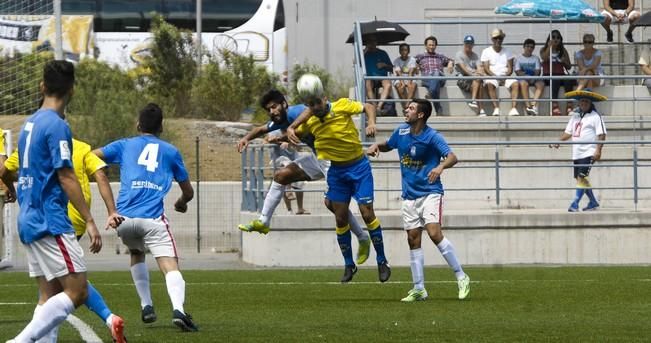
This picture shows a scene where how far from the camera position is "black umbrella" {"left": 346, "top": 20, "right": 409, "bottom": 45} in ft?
92.2

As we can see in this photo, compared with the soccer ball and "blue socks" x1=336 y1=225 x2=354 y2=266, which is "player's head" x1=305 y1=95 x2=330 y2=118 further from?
"blue socks" x1=336 y1=225 x2=354 y2=266

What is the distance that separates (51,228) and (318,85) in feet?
21.4

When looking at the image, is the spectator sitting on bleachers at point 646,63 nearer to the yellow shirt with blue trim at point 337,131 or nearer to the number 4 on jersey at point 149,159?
the yellow shirt with blue trim at point 337,131

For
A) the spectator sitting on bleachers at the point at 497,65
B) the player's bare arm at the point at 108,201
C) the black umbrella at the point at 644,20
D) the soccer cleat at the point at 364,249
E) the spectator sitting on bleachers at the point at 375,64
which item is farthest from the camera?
the black umbrella at the point at 644,20

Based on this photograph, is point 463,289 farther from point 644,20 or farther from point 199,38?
point 199,38

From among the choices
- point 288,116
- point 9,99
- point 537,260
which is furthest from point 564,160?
point 9,99

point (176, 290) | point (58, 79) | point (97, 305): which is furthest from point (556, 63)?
point (58, 79)

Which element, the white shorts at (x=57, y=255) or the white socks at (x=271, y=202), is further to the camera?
the white socks at (x=271, y=202)

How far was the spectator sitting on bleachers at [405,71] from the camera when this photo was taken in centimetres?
2584

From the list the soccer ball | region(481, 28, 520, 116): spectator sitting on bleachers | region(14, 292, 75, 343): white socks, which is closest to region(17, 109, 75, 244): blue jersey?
region(14, 292, 75, 343): white socks

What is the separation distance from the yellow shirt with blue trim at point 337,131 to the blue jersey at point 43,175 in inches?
263

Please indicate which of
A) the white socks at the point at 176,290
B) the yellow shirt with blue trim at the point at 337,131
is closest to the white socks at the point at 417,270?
the yellow shirt with blue trim at the point at 337,131

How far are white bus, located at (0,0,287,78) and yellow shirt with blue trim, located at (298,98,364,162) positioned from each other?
27254 millimetres

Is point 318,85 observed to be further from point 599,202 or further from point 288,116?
point 599,202
